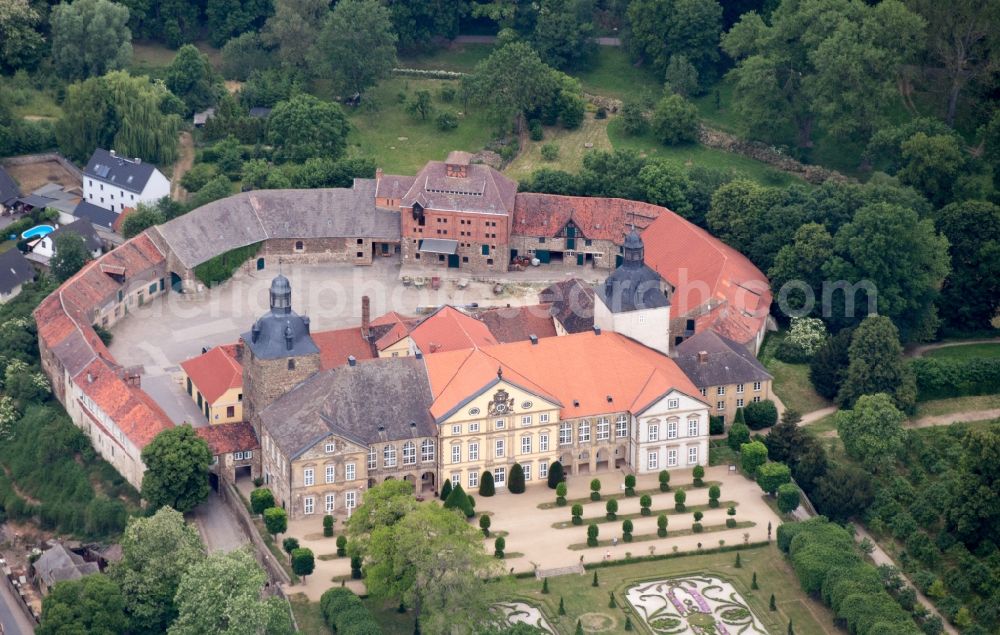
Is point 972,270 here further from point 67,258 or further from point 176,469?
point 67,258

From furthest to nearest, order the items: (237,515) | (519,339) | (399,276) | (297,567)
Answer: (399,276)
(519,339)
(237,515)
(297,567)

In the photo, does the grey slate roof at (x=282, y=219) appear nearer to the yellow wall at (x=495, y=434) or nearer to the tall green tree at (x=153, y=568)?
the yellow wall at (x=495, y=434)

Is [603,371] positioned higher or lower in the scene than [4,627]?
higher

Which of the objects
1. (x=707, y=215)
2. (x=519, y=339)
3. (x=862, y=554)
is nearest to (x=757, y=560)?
(x=862, y=554)

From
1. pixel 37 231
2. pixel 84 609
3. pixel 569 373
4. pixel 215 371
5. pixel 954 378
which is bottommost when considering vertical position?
pixel 84 609

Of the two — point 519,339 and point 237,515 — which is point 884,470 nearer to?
point 519,339

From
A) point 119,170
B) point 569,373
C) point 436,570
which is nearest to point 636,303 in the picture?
point 569,373

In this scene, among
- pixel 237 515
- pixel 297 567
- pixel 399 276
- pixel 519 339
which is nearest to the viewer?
pixel 297 567
